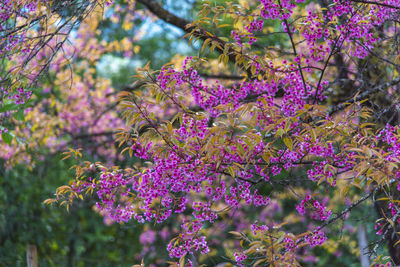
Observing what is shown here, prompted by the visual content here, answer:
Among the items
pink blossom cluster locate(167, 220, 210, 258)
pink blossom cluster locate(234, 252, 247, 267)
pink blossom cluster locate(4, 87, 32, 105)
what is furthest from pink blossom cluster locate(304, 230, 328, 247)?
pink blossom cluster locate(4, 87, 32, 105)

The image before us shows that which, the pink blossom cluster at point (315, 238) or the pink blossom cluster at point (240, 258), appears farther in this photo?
the pink blossom cluster at point (315, 238)

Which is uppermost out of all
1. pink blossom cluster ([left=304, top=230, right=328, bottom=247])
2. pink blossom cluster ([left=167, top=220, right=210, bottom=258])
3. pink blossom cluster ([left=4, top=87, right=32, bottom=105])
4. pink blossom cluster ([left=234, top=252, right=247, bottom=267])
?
pink blossom cluster ([left=4, top=87, right=32, bottom=105])

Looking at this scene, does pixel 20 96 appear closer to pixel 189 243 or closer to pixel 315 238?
pixel 189 243

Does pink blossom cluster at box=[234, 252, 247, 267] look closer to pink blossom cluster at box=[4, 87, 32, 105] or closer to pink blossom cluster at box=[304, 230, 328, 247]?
pink blossom cluster at box=[304, 230, 328, 247]

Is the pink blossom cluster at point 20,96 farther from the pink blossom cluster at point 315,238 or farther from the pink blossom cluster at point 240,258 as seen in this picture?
the pink blossom cluster at point 315,238

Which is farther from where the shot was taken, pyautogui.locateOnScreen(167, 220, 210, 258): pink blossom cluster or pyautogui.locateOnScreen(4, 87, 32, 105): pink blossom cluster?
pyautogui.locateOnScreen(4, 87, 32, 105): pink blossom cluster

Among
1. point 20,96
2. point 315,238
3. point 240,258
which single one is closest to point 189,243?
point 240,258

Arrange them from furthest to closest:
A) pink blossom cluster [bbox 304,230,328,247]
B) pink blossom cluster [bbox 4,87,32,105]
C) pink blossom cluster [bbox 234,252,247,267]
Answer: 1. pink blossom cluster [bbox 4,87,32,105]
2. pink blossom cluster [bbox 304,230,328,247]
3. pink blossom cluster [bbox 234,252,247,267]

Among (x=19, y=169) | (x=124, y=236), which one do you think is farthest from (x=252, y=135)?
(x=124, y=236)

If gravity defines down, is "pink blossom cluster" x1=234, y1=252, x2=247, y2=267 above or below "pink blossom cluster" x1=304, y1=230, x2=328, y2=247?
below

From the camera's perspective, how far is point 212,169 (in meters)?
2.39

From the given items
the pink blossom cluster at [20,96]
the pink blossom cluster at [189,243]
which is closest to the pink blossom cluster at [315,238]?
the pink blossom cluster at [189,243]

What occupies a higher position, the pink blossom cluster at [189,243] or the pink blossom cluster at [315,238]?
the pink blossom cluster at [189,243]

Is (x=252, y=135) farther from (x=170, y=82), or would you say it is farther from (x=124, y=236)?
(x=124, y=236)
